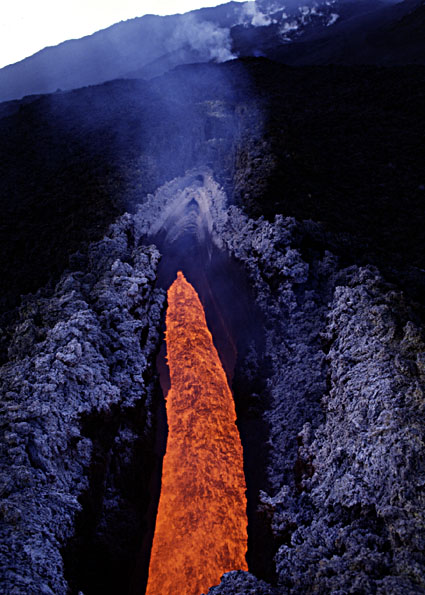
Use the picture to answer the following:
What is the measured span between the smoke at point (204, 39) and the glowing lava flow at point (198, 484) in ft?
107

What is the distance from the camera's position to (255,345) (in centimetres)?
816

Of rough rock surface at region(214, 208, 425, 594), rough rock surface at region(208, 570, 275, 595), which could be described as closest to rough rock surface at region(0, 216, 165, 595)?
rough rock surface at region(208, 570, 275, 595)

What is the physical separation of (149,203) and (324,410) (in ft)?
25.0

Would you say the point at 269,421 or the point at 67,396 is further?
the point at 269,421

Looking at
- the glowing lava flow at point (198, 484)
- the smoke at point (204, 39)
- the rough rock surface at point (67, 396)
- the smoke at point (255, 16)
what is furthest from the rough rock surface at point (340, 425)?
the smoke at point (255, 16)

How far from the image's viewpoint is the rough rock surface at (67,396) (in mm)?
4246

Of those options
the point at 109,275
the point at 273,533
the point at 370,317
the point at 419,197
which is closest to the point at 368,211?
the point at 419,197

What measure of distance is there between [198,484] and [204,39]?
42134 millimetres

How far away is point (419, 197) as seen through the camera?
952 centimetres

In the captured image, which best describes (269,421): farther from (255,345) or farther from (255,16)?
(255,16)

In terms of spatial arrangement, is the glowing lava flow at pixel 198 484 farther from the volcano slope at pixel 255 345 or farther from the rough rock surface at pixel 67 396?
the rough rock surface at pixel 67 396

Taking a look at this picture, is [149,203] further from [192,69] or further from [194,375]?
[192,69]

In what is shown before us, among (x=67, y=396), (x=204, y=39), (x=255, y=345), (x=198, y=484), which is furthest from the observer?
(x=204, y=39)

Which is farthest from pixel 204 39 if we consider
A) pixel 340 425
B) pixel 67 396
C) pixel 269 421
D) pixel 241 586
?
pixel 241 586
